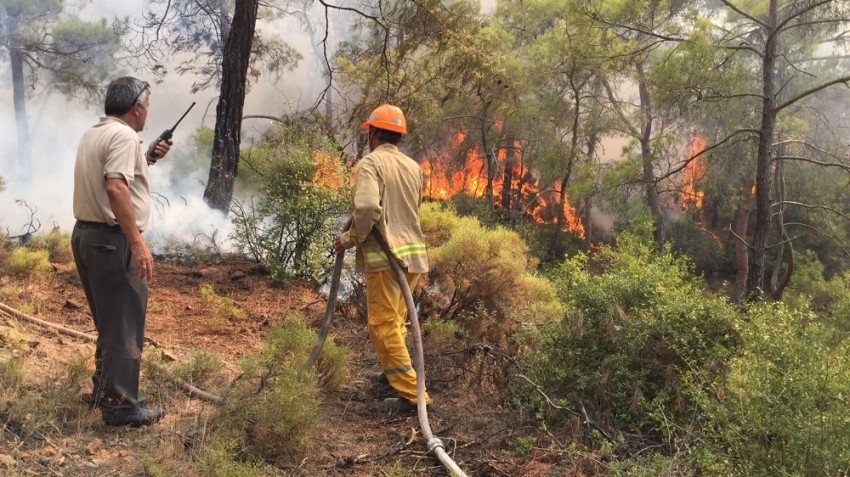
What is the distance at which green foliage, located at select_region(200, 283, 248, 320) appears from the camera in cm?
643

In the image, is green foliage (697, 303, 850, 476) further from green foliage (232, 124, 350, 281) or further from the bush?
green foliage (232, 124, 350, 281)

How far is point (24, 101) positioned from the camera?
1900 cm

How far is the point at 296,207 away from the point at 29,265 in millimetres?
2844

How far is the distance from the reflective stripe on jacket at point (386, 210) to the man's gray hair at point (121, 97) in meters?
1.41

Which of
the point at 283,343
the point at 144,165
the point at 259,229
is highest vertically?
the point at 144,165

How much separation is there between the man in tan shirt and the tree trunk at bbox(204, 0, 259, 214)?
5705mm

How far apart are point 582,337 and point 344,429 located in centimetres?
170

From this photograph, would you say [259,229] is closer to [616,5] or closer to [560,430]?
[560,430]

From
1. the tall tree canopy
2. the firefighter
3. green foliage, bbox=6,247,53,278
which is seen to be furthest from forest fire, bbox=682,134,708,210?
green foliage, bbox=6,247,53,278

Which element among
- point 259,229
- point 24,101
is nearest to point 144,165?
point 259,229

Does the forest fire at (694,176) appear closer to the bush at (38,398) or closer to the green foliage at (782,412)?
the green foliage at (782,412)

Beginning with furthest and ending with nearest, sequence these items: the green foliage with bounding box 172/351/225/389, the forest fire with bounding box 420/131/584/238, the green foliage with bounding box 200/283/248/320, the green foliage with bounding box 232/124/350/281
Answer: the forest fire with bounding box 420/131/584/238, the green foliage with bounding box 232/124/350/281, the green foliage with bounding box 200/283/248/320, the green foliage with bounding box 172/351/225/389

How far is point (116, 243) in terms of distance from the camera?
3.37 metres

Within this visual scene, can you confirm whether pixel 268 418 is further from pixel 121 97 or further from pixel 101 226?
pixel 121 97
